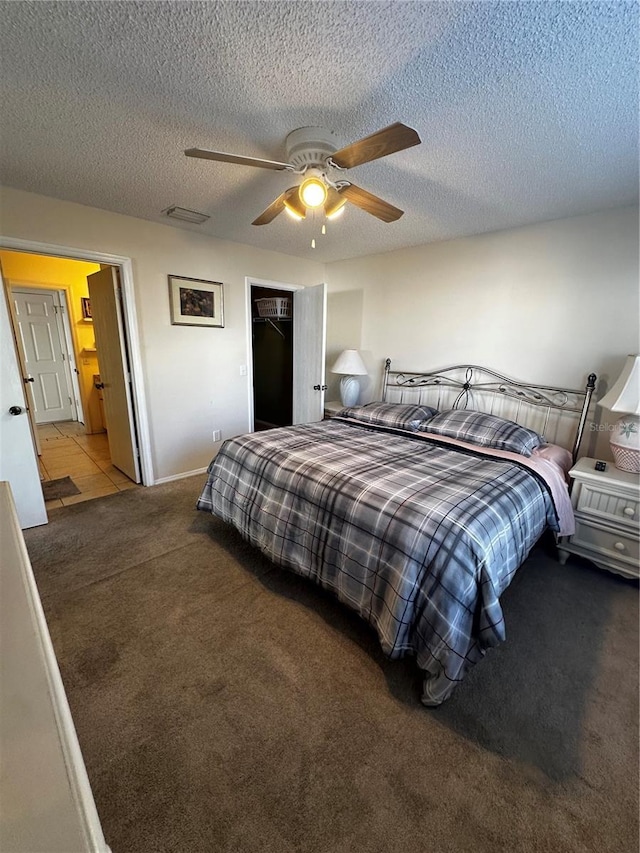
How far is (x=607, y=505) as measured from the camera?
2.21m

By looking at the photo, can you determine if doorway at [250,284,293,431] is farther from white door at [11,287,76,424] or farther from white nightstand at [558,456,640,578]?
white nightstand at [558,456,640,578]

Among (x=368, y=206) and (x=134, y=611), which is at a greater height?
(x=368, y=206)

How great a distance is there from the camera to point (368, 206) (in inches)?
76.6

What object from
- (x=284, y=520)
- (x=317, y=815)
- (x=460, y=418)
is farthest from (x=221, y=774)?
(x=460, y=418)

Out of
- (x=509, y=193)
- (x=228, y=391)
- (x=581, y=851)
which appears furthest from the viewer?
(x=228, y=391)

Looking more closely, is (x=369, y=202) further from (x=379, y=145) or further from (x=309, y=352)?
(x=309, y=352)

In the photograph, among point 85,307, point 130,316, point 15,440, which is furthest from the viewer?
point 85,307

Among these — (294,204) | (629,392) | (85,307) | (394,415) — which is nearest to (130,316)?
(294,204)

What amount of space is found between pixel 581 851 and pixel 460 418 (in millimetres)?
2337

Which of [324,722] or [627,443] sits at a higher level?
[627,443]

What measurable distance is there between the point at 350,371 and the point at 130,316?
2192 millimetres

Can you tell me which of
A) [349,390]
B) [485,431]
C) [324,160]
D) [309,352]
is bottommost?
[485,431]

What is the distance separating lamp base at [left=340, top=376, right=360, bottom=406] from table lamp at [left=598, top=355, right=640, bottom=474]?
2286 millimetres

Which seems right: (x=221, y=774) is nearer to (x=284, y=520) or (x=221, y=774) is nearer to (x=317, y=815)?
(x=317, y=815)
